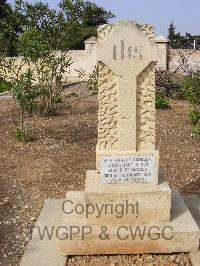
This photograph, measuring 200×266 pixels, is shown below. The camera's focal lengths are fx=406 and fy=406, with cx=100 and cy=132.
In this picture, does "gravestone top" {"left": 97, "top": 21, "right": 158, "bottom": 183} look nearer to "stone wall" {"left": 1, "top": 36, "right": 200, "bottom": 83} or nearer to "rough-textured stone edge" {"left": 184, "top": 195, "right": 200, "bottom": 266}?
"rough-textured stone edge" {"left": 184, "top": 195, "right": 200, "bottom": 266}

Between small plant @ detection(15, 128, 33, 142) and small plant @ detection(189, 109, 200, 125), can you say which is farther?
small plant @ detection(189, 109, 200, 125)

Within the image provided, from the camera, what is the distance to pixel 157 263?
3770 mm

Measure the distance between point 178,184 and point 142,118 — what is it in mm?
2203

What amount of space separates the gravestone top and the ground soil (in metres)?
1.06

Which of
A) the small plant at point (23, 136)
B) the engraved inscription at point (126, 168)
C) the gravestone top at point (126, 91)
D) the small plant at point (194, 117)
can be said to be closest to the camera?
the gravestone top at point (126, 91)

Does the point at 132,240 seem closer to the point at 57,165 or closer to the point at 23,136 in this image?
the point at 57,165

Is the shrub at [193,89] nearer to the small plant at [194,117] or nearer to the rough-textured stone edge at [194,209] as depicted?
the small plant at [194,117]

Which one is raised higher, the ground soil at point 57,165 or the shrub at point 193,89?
the shrub at point 193,89

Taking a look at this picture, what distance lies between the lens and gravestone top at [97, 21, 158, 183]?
3.72 m

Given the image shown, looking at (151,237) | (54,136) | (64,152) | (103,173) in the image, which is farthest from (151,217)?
(54,136)

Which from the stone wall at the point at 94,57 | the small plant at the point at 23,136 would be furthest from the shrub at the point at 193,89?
the stone wall at the point at 94,57

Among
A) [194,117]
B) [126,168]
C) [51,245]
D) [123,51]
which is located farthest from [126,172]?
[194,117]

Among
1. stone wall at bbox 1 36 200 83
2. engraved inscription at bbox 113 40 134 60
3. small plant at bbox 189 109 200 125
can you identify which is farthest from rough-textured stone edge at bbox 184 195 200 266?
stone wall at bbox 1 36 200 83

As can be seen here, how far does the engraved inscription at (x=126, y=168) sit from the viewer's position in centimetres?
401
